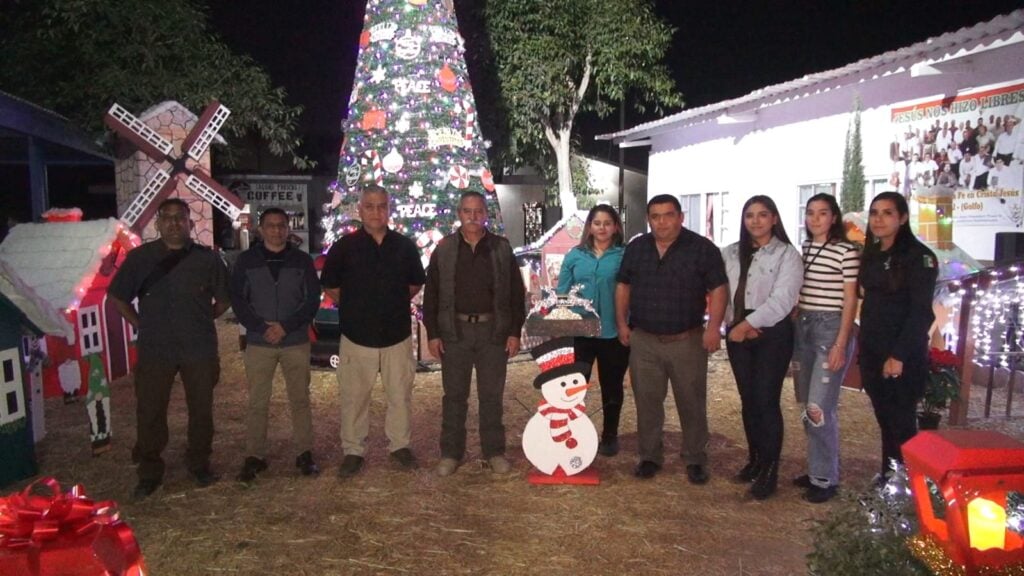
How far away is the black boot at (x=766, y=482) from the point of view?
426 centimetres

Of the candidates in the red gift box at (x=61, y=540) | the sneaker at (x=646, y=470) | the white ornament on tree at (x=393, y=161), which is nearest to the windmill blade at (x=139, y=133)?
the white ornament on tree at (x=393, y=161)

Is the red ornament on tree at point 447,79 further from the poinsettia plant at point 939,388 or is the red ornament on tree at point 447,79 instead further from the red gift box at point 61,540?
the red gift box at point 61,540

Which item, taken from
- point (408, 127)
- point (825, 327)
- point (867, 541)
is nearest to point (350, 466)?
point (825, 327)

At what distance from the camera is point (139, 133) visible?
1034cm

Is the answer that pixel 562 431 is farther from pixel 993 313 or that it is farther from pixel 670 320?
pixel 993 313

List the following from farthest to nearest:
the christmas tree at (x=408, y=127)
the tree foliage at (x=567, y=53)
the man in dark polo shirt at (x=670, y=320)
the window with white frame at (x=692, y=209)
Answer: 1. the tree foliage at (x=567, y=53)
2. the window with white frame at (x=692, y=209)
3. the christmas tree at (x=408, y=127)
4. the man in dark polo shirt at (x=670, y=320)

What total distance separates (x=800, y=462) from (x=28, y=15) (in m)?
14.7

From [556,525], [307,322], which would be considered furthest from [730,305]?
[307,322]

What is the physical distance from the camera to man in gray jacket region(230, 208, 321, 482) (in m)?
4.60

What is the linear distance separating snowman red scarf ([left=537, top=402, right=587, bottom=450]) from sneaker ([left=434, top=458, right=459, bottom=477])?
0.65 m

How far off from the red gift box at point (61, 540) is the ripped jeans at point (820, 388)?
3.38m

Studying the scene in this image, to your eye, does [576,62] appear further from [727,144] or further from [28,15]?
[28,15]

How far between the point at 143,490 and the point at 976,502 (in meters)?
4.19

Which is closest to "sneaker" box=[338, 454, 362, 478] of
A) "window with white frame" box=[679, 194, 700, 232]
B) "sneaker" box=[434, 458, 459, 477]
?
"sneaker" box=[434, 458, 459, 477]
